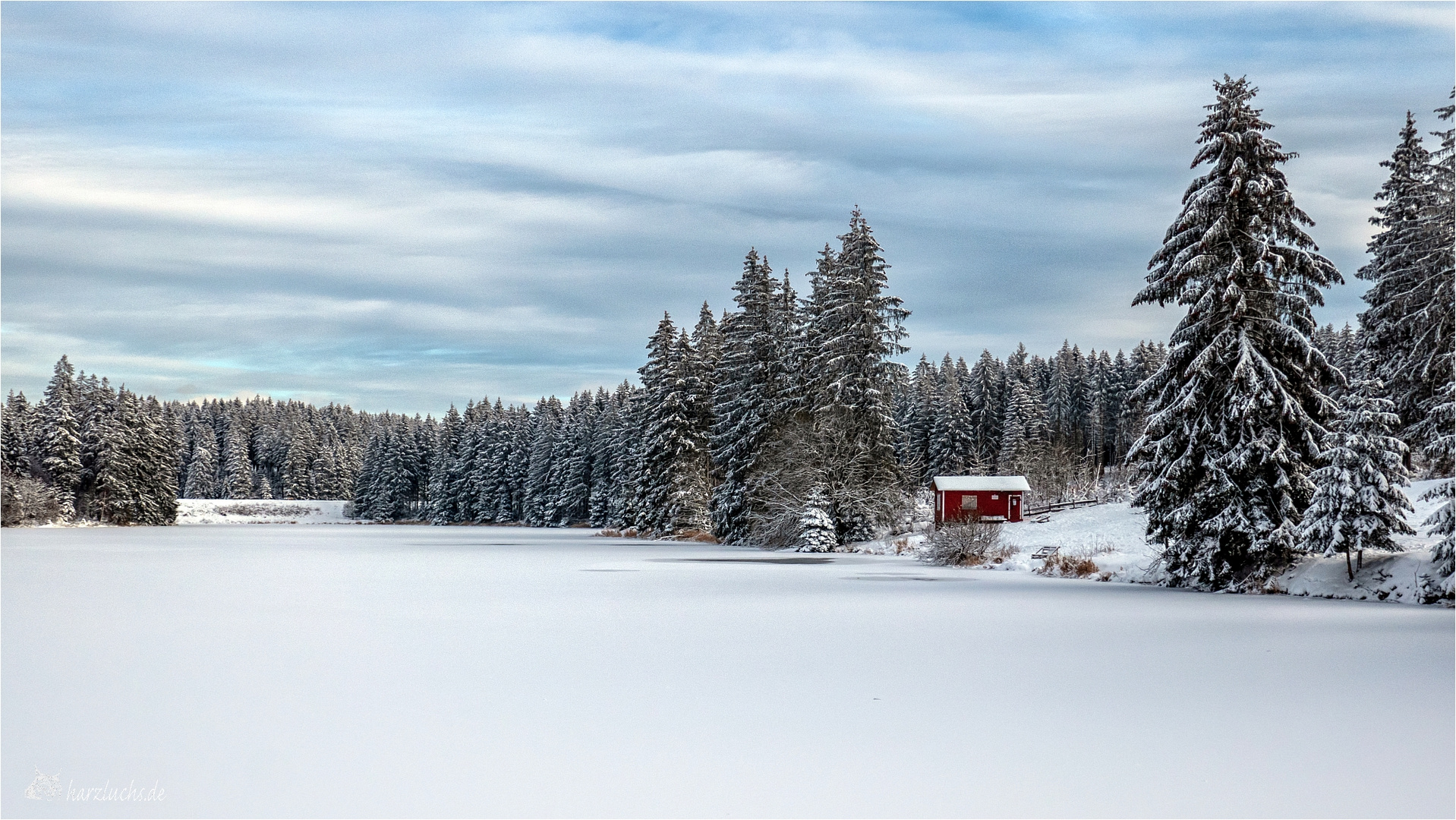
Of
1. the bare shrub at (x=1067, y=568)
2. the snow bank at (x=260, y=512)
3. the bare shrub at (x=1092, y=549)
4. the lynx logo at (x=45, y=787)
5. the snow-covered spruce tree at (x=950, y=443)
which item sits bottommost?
the snow bank at (x=260, y=512)

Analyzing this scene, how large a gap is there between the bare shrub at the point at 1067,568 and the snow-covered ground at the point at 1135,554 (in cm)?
23

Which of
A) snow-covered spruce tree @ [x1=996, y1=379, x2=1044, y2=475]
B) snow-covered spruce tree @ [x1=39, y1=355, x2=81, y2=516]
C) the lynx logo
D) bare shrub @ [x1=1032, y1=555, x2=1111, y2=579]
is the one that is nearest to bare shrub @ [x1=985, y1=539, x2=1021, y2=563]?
bare shrub @ [x1=1032, y1=555, x2=1111, y2=579]

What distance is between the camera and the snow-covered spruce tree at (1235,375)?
990 inches

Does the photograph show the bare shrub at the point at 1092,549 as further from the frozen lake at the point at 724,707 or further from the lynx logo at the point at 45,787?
the lynx logo at the point at 45,787

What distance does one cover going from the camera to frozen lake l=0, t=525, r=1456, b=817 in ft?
22.8

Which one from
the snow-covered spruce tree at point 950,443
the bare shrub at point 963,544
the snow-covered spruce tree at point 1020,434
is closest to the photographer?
the bare shrub at point 963,544

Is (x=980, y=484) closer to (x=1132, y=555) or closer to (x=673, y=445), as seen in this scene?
(x=673, y=445)

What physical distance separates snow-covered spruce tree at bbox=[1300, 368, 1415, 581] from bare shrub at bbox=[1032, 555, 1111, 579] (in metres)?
7.91

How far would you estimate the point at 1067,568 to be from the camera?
103 ft

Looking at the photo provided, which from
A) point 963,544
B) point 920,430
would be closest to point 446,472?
point 920,430

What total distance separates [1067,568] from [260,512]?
105 meters

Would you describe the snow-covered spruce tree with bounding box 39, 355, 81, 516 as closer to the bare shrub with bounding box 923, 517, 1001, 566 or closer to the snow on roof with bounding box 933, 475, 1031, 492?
the snow on roof with bounding box 933, 475, 1031, 492

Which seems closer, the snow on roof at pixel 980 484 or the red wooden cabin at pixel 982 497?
the red wooden cabin at pixel 982 497

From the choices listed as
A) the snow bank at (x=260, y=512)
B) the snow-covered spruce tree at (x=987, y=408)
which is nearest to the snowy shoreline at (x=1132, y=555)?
the snow-covered spruce tree at (x=987, y=408)
